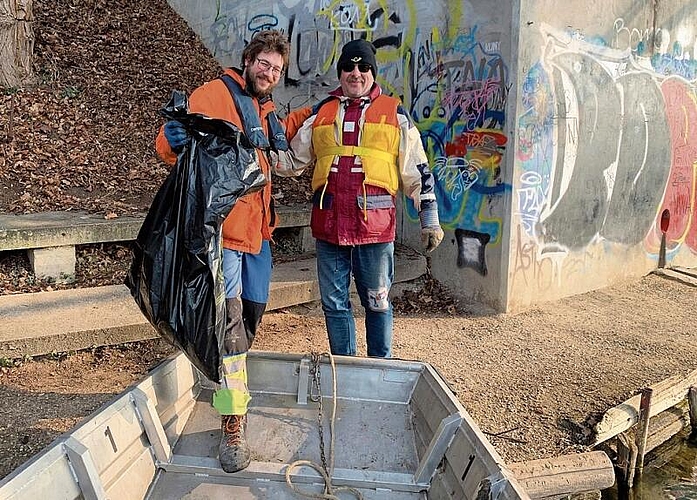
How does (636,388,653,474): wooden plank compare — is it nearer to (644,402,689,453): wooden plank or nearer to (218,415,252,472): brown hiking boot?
(644,402,689,453): wooden plank

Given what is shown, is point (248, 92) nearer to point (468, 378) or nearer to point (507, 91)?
point (468, 378)

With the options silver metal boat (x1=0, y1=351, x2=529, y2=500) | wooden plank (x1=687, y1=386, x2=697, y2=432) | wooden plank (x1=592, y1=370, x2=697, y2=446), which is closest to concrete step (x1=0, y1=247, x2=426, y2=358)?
silver metal boat (x1=0, y1=351, x2=529, y2=500)

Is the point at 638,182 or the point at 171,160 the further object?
the point at 638,182

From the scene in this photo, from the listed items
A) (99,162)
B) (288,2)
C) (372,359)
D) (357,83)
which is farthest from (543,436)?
(288,2)

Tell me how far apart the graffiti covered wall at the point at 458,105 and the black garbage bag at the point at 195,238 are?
145 inches

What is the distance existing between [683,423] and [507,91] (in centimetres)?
324

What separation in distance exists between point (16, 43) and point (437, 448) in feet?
24.1

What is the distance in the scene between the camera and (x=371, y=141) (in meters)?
3.64

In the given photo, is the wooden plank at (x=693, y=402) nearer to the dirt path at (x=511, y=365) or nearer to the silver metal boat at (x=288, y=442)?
the dirt path at (x=511, y=365)

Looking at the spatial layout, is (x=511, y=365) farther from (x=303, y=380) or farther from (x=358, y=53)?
(x=358, y=53)

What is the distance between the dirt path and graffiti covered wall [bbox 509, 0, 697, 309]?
1.65 ft

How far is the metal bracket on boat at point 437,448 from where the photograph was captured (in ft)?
9.33

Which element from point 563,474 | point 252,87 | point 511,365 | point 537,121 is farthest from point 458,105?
point 563,474

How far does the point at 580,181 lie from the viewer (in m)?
6.72
